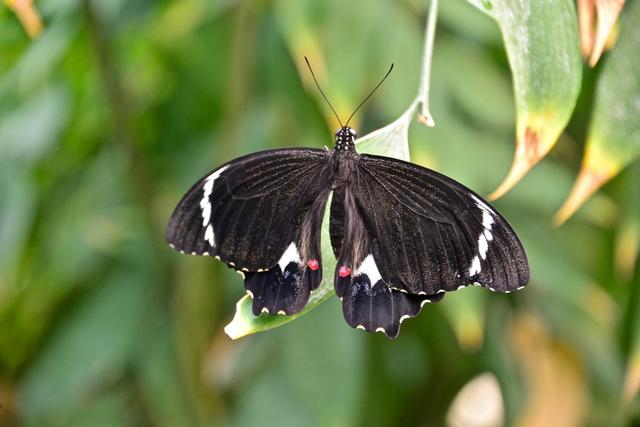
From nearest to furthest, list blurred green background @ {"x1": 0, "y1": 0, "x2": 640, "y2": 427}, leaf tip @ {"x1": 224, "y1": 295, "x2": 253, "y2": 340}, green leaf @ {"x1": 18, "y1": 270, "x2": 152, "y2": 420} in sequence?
leaf tip @ {"x1": 224, "y1": 295, "x2": 253, "y2": 340}, blurred green background @ {"x1": 0, "y1": 0, "x2": 640, "y2": 427}, green leaf @ {"x1": 18, "y1": 270, "x2": 152, "y2": 420}

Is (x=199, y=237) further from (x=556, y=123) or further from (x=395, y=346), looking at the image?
(x=395, y=346)

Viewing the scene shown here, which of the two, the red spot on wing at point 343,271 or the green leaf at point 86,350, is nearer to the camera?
the red spot on wing at point 343,271

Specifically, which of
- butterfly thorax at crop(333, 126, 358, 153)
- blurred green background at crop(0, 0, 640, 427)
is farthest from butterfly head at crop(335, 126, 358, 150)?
blurred green background at crop(0, 0, 640, 427)

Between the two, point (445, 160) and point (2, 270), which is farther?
point (2, 270)

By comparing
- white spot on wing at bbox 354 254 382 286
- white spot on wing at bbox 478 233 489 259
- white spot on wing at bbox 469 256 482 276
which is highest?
white spot on wing at bbox 478 233 489 259

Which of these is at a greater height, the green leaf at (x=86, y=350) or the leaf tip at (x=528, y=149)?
the leaf tip at (x=528, y=149)

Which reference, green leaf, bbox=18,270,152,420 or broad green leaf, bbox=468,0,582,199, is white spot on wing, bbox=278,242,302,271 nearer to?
broad green leaf, bbox=468,0,582,199

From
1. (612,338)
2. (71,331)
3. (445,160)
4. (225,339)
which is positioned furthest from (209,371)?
(612,338)

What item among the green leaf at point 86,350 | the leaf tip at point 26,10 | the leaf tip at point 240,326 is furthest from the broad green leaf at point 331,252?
the green leaf at point 86,350

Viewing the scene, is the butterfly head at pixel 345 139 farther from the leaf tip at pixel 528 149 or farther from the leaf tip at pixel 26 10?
the leaf tip at pixel 26 10
